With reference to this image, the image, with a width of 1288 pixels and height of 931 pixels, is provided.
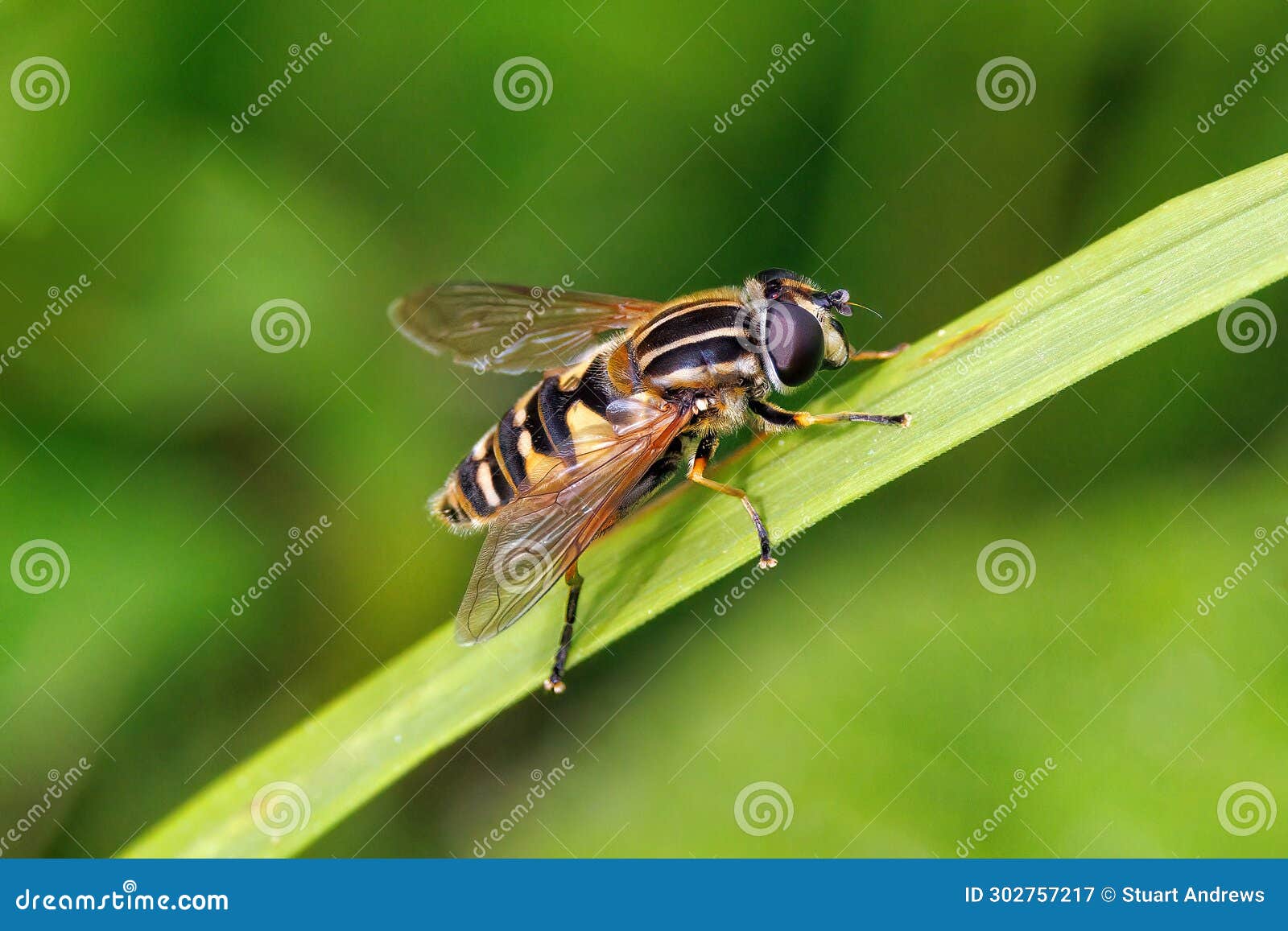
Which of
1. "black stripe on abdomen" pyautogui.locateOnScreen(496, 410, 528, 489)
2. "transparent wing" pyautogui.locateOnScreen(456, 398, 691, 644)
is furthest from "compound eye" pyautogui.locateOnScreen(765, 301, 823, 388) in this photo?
"black stripe on abdomen" pyautogui.locateOnScreen(496, 410, 528, 489)

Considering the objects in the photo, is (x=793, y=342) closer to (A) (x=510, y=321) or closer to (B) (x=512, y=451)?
(B) (x=512, y=451)

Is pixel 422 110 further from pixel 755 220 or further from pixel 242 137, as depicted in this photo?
pixel 755 220

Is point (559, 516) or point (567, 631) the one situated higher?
point (559, 516)

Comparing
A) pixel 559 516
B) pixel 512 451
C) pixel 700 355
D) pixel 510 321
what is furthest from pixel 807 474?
pixel 510 321

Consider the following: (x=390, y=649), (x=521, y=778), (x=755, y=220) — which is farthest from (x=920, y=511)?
(x=390, y=649)

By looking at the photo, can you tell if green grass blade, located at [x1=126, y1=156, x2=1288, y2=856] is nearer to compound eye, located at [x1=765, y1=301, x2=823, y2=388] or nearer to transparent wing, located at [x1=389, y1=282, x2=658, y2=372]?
compound eye, located at [x1=765, y1=301, x2=823, y2=388]

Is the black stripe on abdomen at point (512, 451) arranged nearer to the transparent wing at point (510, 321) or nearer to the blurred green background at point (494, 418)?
the transparent wing at point (510, 321)
